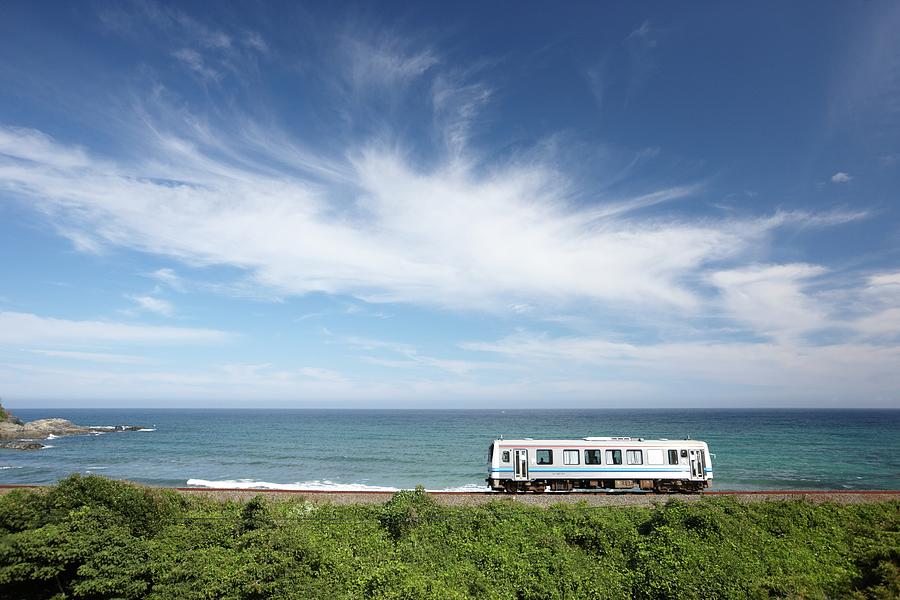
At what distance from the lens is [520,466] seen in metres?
29.2

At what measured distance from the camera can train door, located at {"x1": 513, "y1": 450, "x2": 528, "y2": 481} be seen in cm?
2917

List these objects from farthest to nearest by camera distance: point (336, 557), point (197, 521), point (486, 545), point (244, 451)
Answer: point (244, 451)
point (197, 521)
point (486, 545)
point (336, 557)

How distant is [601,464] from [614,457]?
2.99 ft

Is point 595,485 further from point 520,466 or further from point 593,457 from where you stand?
point 520,466

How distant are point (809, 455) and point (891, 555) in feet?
196

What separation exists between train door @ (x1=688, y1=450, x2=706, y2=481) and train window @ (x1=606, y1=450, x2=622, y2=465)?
432 centimetres

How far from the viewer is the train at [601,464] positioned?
29188mm

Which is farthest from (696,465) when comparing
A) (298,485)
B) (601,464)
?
(298,485)

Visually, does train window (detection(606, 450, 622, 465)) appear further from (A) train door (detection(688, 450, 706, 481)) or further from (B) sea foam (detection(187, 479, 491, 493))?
(B) sea foam (detection(187, 479, 491, 493))

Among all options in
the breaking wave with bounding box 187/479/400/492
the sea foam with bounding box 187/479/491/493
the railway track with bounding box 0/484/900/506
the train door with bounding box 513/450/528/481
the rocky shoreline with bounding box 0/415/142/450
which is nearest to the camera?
the railway track with bounding box 0/484/900/506

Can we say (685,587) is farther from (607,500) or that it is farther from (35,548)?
(35,548)

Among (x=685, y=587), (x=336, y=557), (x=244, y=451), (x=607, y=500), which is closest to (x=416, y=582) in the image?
(x=336, y=557)

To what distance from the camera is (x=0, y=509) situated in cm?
1441

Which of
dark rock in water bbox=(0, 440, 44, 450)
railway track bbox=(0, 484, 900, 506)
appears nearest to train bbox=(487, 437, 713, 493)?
railway track bbox=(0, 484, 900, 506)
